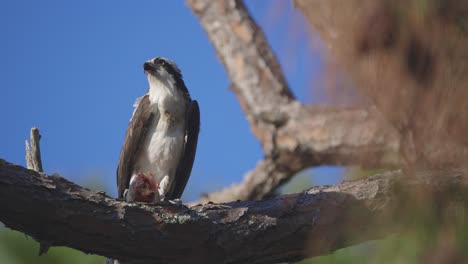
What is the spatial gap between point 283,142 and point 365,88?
2.80 metres

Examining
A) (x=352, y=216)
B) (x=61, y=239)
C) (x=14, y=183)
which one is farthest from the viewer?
(x=61, y=239)

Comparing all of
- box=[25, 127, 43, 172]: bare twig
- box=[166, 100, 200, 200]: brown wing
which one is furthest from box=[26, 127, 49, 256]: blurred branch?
box=[166, 100, 200, 200]: brown wing

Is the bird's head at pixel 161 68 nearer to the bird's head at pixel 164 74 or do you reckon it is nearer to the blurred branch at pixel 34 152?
the bird's head at pixel 164 74

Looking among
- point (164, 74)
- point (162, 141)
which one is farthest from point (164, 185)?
point (164, 74)

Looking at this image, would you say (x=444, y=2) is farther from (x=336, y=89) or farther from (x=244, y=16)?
(x=244, y=16)

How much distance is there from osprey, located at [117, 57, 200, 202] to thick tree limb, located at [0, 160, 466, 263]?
248cm

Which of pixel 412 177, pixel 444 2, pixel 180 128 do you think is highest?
pixel 180 128

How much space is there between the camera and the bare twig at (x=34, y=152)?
14.5 feet

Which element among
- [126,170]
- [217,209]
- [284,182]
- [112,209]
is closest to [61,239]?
[112,209]

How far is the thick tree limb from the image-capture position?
3.48 metres

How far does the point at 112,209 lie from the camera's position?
3764 millimetres

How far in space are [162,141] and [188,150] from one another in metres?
0.29

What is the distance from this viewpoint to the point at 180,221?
3918 millimetres

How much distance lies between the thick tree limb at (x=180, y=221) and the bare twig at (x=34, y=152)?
2.50 feet
